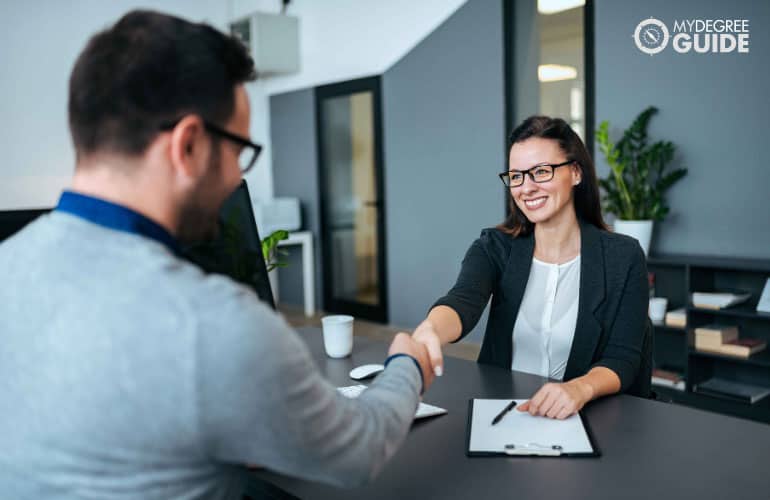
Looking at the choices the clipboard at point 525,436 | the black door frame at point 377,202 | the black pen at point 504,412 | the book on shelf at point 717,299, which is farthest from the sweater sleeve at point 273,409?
the black door frame at point 377,202

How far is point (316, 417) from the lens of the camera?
2.39ft

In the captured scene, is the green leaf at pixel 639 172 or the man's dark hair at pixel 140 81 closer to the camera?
the man's dark hair at pixel 140 81

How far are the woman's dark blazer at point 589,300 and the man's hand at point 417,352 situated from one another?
0.65 meters

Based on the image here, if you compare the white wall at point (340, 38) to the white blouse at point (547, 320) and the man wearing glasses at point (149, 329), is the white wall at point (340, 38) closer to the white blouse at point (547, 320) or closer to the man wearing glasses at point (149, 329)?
the white blouse at point (547, 320)

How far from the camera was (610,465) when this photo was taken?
3.56ft

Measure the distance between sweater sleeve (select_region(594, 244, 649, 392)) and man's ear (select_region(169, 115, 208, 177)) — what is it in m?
1.15

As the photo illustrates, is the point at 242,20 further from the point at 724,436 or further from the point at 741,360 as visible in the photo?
the point at 724,436

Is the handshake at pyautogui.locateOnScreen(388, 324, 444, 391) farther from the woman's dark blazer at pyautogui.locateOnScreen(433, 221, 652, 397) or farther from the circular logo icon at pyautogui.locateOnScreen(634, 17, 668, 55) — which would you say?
the circular logo icon at pyautogui.locateOnScreen(634, 17, 668, 55)

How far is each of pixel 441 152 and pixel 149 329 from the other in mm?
4494

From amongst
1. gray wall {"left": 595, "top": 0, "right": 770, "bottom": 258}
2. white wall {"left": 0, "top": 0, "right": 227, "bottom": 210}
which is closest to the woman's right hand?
gray wall {"left": 595, "top": 0, "right": 770, "bottom": 258}

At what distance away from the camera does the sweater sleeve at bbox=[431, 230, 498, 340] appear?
177 centimetres

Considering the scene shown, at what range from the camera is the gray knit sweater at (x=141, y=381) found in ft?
2.17

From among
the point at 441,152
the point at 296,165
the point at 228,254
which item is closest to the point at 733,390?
the point at 441,152

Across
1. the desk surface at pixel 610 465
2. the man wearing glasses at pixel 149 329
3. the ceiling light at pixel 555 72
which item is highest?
the ceiling light at pixel 555 72
